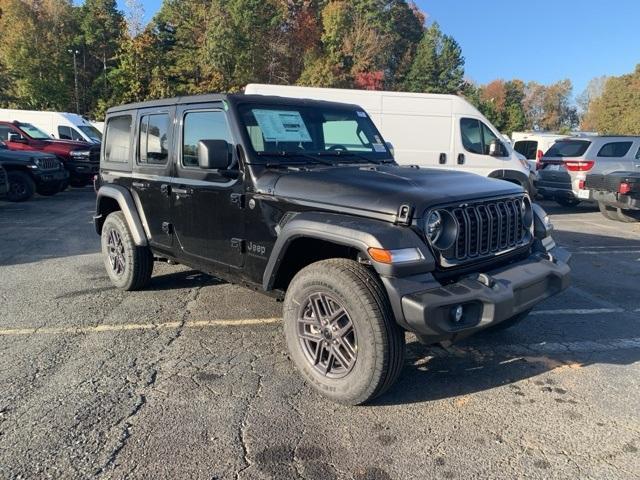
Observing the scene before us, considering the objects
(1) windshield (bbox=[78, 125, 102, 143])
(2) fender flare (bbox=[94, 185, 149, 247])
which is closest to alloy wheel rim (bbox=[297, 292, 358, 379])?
(2) fender flare (bbox=[94, 185, 149, 247])

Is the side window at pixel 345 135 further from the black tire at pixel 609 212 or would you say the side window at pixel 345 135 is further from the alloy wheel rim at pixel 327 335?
the black tire at pixel 609 212

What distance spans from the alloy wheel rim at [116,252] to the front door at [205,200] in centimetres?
118

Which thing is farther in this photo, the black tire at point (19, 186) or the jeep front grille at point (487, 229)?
the black tire at point (19, 186)

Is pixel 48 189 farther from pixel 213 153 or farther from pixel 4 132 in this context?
pixel 213 153

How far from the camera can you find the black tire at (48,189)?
Answer: 44.0 ft

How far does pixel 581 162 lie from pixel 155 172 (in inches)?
436

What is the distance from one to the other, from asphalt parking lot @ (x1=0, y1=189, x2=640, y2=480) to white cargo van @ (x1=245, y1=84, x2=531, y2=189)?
6.11 metres

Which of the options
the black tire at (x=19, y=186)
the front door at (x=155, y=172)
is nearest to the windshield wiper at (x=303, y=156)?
the front door at (x=155, y=172)

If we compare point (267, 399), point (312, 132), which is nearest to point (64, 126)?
point (312, 132)

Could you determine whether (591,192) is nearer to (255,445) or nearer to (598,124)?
(255,445)

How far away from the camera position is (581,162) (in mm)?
12492

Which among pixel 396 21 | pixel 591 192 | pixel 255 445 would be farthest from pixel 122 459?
pixel 396 21

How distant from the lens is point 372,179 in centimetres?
353

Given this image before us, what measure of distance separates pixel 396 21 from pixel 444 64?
31.8 ft
